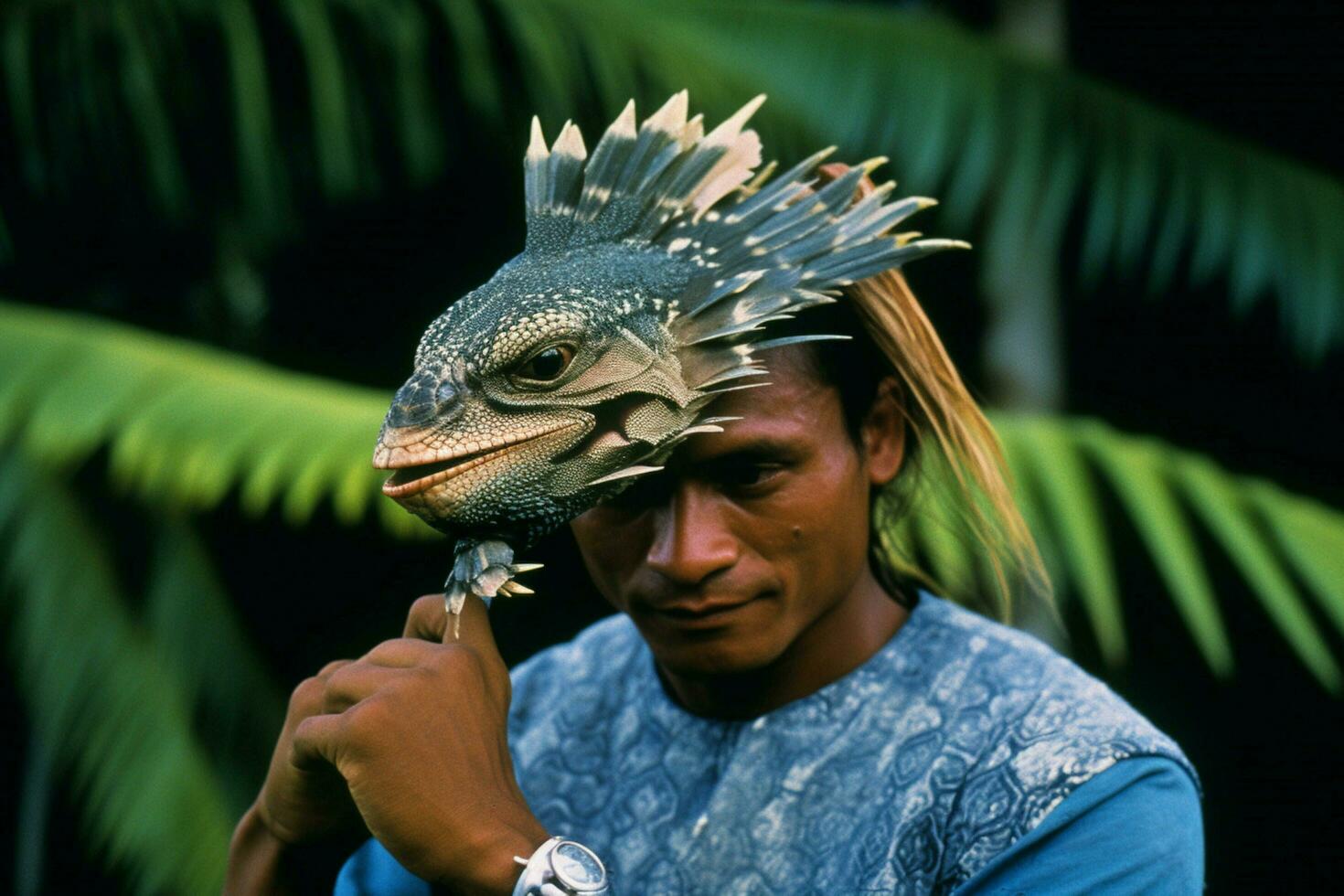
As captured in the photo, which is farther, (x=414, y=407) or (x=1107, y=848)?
(x=1107, y=848)

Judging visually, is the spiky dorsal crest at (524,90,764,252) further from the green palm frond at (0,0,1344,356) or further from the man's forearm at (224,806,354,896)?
the green palm frond at (0,0,1344,356)

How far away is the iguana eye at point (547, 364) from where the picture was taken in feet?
3.92

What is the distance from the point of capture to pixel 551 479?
1.21 m

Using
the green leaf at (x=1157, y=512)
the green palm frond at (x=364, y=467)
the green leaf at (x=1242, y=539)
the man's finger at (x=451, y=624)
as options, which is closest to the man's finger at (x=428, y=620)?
the man's finger at (x=451, y=624)

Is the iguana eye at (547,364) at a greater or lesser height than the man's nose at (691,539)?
greater

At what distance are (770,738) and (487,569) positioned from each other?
0.45 meters

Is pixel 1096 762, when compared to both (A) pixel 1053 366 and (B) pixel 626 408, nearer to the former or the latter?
(B) pixel 626 408

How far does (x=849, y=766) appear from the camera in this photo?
1471mm

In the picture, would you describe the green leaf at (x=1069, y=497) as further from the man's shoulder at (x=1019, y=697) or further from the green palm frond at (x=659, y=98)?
the man's shoulder at (x=1019, y=697)

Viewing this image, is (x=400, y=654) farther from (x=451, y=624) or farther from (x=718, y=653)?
(x=718, y=653)

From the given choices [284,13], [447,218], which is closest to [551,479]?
[284,13]

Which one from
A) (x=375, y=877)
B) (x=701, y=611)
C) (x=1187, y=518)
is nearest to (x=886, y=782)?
(x=701, y=611)

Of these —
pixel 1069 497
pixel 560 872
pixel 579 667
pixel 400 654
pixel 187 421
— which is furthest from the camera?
pixel 187 421

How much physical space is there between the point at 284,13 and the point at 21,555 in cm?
128
